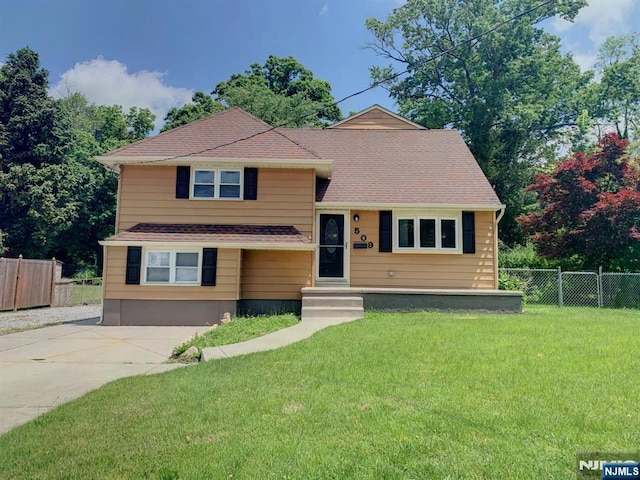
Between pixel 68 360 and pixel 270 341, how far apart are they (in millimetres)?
3228

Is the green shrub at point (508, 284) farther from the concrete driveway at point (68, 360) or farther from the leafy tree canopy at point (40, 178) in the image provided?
the leafy tree canopy at point (40, 178)

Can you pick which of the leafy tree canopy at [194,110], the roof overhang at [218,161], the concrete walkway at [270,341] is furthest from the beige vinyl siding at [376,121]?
the leafy tree canopy at [194,110]

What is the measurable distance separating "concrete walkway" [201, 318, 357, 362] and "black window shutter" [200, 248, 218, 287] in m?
2.80

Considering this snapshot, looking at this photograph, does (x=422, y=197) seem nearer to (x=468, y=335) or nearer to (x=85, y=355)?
(x=468, y=335)

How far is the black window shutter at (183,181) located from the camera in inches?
436

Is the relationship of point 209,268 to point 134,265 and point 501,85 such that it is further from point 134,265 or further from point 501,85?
point 501,85

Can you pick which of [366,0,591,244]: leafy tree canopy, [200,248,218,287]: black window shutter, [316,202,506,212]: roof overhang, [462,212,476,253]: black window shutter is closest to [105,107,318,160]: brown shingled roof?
[316,202,506,212]: roof overhang

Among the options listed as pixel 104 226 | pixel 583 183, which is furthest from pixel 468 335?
pixel 104 226

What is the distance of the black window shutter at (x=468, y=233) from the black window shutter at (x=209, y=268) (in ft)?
22.4

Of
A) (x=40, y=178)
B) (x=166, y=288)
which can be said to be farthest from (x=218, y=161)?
(x=40, y=178)

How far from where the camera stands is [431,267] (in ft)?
37.3

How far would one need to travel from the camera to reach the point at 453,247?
37.1 ft

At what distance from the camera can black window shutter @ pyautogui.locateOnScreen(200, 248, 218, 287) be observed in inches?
404

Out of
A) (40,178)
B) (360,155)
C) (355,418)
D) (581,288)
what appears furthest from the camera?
(40,178)
